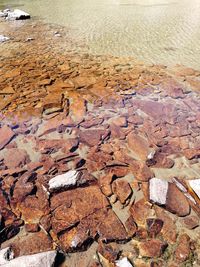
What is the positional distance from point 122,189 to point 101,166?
0.65m

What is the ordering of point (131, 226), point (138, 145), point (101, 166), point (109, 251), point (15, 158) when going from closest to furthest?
1. point (109, 251)
2. point (131, 226)
3. point (101, 166)
4. point (15, 158)
5. point (138, 145)

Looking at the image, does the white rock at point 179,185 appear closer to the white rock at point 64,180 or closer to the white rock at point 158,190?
the white rock at point 158,190

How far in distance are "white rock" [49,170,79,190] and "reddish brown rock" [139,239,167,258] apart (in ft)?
4.49

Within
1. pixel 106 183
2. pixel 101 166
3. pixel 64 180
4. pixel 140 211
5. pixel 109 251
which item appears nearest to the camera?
pixel 109 251

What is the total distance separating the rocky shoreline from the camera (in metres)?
3.03

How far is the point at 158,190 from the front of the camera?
143 inches

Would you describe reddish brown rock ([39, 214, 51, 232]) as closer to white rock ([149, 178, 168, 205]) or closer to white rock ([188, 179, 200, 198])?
white rock ([149, 178, 168, 205])

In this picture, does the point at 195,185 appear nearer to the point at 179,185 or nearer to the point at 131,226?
the point at 179,185

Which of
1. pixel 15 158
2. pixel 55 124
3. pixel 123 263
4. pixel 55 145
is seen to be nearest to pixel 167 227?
pixel 123 263

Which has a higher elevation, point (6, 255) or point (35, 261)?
point (35, 261)

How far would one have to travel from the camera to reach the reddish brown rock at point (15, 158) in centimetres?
439

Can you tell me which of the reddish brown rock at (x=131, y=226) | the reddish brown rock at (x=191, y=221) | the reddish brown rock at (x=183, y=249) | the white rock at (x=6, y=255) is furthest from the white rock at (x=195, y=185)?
the white rock at (x=6, y=255)

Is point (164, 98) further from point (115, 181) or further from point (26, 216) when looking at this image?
point (26, 216)

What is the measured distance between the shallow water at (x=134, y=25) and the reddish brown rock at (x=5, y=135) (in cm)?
589
